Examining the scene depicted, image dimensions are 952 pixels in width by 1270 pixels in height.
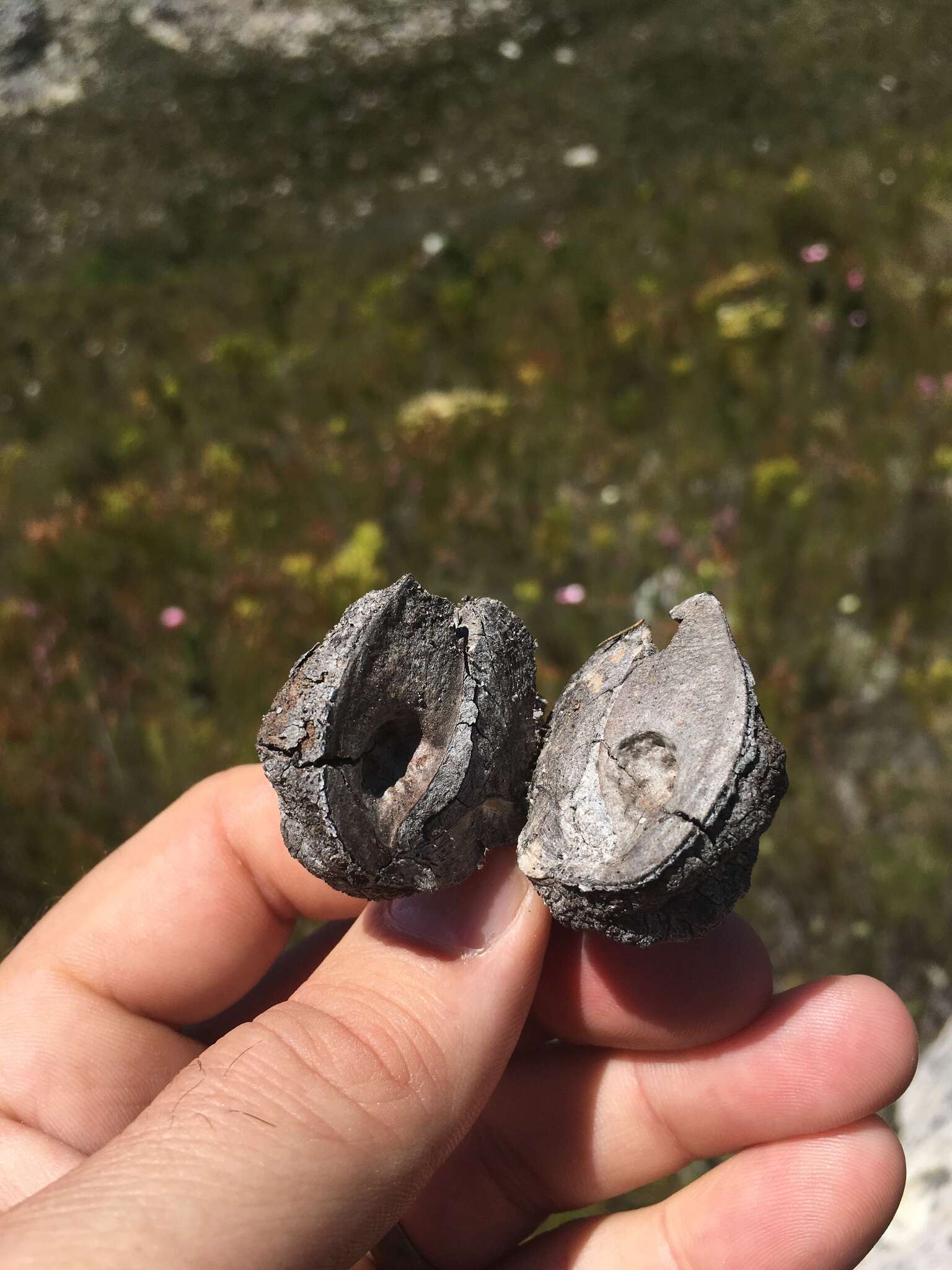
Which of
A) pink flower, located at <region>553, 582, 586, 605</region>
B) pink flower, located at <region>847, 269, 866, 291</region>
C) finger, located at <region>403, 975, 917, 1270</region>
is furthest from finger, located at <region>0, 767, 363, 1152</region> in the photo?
pink flower, located at <region>847, 269, 866, 291</region>

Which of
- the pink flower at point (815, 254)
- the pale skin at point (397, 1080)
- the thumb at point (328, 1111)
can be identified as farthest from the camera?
the pink flower at point (815, 254)

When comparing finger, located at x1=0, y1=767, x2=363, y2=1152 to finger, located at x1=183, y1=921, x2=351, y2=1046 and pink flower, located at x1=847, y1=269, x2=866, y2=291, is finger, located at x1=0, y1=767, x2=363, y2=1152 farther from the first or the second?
pink flower, located at x1=847, y1=269, x2=866, y2=291

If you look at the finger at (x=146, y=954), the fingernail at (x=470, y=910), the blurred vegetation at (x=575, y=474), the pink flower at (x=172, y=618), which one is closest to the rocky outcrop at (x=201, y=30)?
the blurred vegetation at (x=575, y=474)

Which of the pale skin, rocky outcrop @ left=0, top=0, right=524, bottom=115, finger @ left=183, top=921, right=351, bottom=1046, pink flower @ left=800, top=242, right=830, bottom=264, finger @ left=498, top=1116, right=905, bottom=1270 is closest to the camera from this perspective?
the pale skin

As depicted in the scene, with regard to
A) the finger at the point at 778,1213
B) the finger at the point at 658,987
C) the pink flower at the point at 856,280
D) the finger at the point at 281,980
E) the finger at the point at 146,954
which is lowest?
the finger at the point at 778,1213

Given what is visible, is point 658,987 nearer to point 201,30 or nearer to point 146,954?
point 146,954

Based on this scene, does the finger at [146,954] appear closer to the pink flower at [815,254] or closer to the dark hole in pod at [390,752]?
the dark hole in pod at [390,752]
